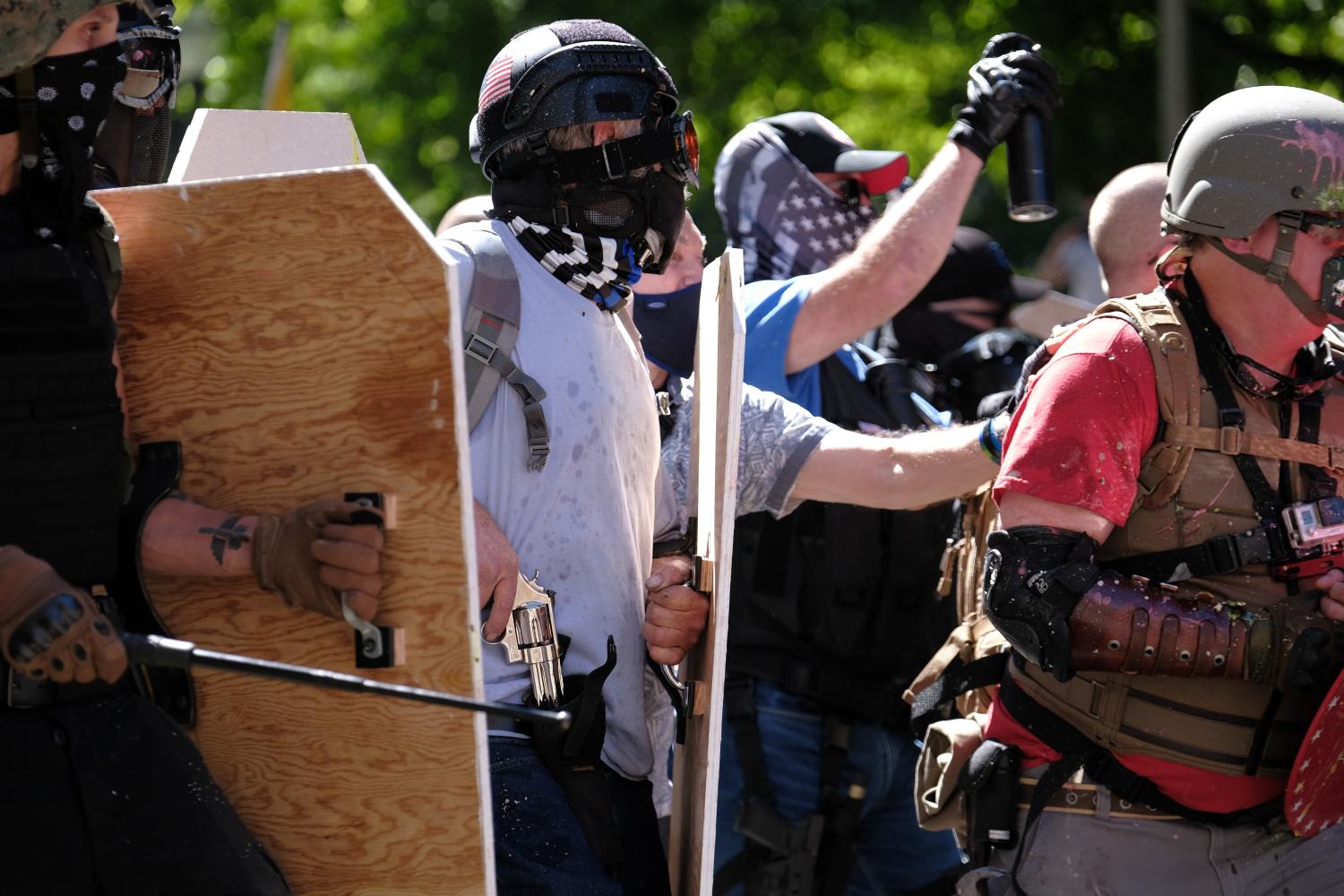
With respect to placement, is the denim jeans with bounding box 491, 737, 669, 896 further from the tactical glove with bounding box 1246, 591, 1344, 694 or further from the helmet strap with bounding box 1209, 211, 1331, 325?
the helmet strap with bounding box 1209, 211, 1331, 325

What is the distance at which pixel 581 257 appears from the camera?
308cm

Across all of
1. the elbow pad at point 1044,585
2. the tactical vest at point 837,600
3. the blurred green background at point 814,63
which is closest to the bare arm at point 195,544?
the elbow pad at point 1044,585

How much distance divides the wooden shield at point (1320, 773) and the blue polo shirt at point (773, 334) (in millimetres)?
1677

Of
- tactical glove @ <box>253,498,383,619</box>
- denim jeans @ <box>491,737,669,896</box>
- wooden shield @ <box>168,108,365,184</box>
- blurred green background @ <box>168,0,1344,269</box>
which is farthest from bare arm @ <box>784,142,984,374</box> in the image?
blurred green background @ <box>168,0,1344,269</box>

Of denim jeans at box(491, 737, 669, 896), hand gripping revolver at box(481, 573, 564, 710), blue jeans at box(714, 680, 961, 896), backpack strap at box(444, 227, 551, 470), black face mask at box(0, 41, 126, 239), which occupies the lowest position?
blue jeans at box(714, 680, 961, 896)

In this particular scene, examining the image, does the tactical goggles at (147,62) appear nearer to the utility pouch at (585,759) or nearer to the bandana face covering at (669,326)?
the utility pouch at (585,759)

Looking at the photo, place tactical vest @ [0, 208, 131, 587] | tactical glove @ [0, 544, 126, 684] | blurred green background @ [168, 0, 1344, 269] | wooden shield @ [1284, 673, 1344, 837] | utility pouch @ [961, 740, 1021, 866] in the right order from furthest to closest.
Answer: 1. blurred green background @ [168, 0, 1344, 269]
2. utility pouch @ [961, 740, 1021, 866]
3. wooden shield @ [1284, 673, 1344, 837]
4. tactical vest @ [0, 208, 131, 587]
5. tactical glove @ [0, 544, 126, 684]

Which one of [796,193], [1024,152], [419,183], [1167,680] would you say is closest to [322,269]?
[1167,680]

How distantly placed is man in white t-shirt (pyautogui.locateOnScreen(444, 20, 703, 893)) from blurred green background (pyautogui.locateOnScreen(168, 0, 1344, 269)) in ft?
20.3

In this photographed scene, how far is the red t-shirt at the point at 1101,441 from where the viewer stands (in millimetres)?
3018

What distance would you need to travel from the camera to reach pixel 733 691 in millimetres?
4473

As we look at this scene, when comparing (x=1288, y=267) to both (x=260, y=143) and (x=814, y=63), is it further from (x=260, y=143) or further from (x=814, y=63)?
(x=814, y=63)

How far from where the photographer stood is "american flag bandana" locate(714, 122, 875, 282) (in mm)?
5020

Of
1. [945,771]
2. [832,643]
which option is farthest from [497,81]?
[832,643]
